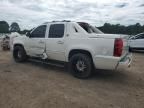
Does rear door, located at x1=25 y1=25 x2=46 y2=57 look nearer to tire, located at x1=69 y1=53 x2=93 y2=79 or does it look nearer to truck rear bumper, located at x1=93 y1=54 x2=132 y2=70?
tire, located at x1=69 y1=53 x2=93 y2=79

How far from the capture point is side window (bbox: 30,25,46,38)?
24.4 ft

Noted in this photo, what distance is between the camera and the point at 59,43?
21.9ft

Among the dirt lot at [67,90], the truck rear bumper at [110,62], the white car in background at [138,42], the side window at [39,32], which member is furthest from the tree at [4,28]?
the truck rear bumper at [110,62]

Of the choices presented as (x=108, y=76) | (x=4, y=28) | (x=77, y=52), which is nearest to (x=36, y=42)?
(x=77, y=52)

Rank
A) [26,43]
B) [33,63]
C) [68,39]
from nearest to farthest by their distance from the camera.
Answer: [68,39] < [26,43] < [33,63]

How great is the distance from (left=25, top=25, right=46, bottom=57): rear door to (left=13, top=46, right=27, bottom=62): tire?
0.45 meters

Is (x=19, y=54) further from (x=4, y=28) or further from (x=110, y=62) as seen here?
(x=4, y=28)

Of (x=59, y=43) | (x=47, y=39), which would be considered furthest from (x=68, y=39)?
(x=47, y=39)

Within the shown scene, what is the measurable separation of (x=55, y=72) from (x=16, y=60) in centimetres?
271

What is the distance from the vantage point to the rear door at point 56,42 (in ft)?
21.8

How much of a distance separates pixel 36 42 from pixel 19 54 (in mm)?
1506

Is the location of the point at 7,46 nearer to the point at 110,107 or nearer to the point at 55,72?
the point at 55,72

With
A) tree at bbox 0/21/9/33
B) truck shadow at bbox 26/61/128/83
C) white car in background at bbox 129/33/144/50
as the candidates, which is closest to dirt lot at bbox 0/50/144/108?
truck shadow at bbox 26/61/128/83

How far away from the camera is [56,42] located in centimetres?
677
